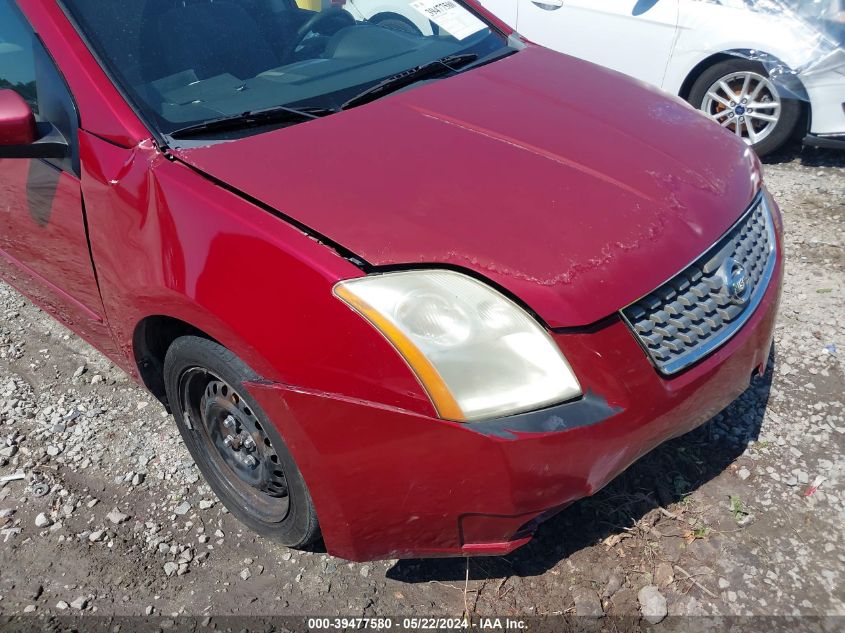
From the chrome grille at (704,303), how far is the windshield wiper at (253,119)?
3.84ft

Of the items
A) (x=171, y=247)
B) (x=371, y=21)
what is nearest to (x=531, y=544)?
(x=171, y=247)

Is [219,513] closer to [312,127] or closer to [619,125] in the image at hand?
[312,127]

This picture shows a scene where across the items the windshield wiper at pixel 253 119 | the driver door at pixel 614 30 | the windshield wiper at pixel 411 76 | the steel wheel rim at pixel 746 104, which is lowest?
the steel wheel rim at pixel 746 104

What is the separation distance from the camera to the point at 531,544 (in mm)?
2260

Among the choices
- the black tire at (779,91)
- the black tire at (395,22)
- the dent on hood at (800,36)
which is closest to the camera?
the black tire at (395,22)

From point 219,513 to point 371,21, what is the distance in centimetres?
200

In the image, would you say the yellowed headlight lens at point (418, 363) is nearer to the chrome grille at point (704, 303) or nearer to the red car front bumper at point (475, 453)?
the red car front bumper at point (475, 453)

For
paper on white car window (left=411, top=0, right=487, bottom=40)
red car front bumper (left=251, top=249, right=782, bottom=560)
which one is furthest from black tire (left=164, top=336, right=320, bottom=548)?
paper on white car window (left=411, top=0, right=487, bottom=40)

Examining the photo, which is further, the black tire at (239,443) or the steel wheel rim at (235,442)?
the steel wheel rim at (235,442)

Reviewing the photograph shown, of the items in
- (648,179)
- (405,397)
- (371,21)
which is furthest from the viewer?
(371,21)

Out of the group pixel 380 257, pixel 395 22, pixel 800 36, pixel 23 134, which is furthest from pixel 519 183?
pixel 800 36

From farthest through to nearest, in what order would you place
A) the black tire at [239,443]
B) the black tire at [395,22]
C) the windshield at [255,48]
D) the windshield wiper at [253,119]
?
the black tire at [395,22] → the windshield at [255,48] → the windshield wiper at [253,119] → the black tire at [239,443]

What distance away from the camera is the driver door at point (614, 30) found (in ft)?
15.4

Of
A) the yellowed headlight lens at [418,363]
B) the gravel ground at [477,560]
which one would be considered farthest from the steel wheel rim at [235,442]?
the yellowed headlight lens at [418,363]
